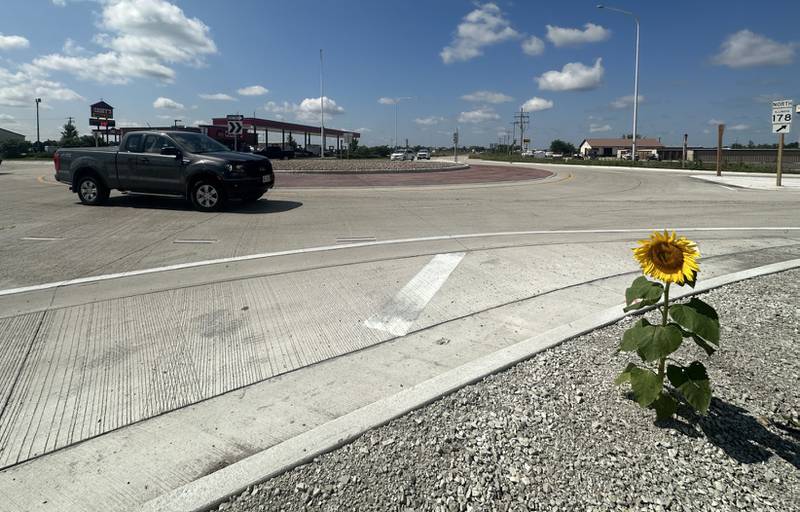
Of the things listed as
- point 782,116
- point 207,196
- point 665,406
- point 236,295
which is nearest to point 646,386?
point 665,406

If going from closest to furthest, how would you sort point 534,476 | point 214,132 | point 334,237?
point 534,476, point 334,237, point 214,132

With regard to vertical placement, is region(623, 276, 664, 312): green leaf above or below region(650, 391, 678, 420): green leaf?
above

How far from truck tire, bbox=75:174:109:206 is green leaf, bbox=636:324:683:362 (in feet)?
42.2

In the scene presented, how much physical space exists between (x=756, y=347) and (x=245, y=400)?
376 cm

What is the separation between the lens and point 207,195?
11.3 m

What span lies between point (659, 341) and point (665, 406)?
0.43 metres

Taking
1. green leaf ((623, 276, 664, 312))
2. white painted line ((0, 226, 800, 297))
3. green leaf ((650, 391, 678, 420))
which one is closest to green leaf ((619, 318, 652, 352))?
green leaf ((623, 276, 664, 312))

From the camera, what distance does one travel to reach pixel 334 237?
28.5ft

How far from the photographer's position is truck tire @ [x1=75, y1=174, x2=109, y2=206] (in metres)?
12.1

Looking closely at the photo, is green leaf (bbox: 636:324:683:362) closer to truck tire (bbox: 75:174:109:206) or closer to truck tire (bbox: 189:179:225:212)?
truck tire (bbox: 189:179:225:212)

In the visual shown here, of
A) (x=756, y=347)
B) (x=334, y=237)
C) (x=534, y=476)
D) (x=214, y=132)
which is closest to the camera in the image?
(x=534, y=476)

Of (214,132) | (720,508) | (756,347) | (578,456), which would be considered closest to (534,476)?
(578,456)

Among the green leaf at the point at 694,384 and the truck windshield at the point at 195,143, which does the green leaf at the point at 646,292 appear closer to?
the green leaf at the point at 694,384

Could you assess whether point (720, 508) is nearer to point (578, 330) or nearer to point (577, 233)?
point (578, 330)
